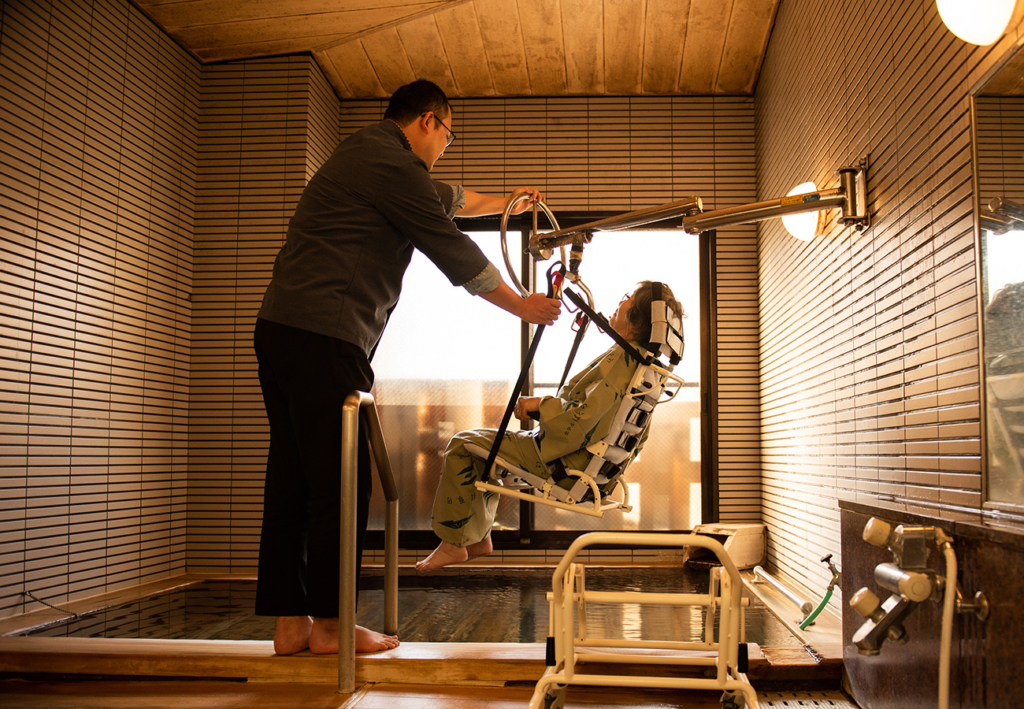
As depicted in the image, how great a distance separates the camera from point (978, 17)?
4.94 ft

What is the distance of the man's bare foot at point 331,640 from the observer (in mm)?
1884

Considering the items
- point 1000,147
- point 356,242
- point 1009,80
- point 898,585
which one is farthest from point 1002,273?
point 356,242

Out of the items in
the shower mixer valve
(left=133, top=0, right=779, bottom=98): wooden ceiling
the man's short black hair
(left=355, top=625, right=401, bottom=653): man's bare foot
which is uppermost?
(left=133, top=0, right=779, bottom=98): wooden ceiling

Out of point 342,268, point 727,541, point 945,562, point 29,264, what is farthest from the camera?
point 727,541

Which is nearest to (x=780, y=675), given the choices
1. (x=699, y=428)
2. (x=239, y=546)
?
(x=699, y=428)

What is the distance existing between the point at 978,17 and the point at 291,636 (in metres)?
2.17

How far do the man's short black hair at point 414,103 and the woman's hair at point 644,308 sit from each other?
2.92ft

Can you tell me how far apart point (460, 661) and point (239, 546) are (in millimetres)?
2457

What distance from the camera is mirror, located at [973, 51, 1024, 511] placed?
4.59ft

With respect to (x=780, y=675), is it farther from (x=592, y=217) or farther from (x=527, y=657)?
(x=592, y=217)

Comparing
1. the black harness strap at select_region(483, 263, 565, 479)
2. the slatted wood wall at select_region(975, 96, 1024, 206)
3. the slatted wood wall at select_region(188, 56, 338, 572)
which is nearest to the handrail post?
the black harness strap at select_region(483, 263, 565, 479)

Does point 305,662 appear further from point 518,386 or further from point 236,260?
point 236,260

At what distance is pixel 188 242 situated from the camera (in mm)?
4062

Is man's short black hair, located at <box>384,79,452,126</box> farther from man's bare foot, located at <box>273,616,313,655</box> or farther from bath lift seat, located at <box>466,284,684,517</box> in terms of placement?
man's bare foot, located at <box>273,616,313,655</box>
